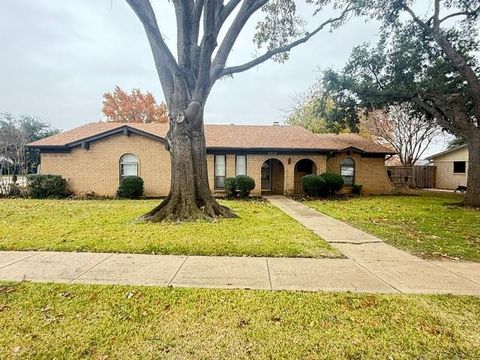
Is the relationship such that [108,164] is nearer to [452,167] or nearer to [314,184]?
[314,184]

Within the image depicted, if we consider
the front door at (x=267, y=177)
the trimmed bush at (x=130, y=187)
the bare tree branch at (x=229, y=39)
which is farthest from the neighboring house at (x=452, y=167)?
the trimmed bush at (x=130, y=187)

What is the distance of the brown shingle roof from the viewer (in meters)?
17.2

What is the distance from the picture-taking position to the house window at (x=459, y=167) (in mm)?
23580

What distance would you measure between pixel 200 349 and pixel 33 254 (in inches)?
182

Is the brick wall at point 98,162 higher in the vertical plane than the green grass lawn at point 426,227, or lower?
higher

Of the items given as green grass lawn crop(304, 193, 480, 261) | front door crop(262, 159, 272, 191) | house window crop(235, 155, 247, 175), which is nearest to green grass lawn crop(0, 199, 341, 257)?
green grass lawn crop(304, 193, 480, 261)

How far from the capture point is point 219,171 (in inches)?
699

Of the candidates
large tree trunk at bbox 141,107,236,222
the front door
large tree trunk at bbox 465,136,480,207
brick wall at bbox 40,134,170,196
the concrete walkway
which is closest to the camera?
the concrete walkway

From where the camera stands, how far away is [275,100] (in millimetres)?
37656

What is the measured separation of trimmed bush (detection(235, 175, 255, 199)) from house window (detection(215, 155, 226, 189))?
1.88 meters

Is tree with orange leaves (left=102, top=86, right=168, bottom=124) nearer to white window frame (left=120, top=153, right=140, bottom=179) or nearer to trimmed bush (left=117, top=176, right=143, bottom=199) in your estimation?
white window frame (left=120, top=153, right=140, bottom=179)

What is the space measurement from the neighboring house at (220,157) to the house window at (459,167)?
962 cm

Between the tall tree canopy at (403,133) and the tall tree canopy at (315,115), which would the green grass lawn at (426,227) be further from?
the tall tree canopy at (403,133)

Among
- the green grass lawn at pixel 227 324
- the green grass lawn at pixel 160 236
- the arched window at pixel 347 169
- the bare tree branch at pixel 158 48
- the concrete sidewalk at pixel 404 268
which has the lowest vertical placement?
the concrete sidewalk at pixel 404 268
